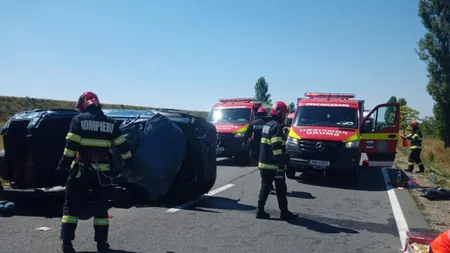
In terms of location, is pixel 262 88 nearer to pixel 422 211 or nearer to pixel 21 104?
pixel 21 104

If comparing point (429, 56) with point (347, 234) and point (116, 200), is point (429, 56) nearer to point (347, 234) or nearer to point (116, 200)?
point (347, 234)

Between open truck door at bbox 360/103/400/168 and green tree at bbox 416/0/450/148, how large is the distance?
18471mm

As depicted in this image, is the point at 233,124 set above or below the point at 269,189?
above

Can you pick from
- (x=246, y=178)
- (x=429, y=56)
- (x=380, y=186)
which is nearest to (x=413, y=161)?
(x=380, y=186)

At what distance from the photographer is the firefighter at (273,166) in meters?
6.79

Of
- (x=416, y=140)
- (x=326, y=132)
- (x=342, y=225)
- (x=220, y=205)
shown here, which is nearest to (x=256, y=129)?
(x=326, y=132)

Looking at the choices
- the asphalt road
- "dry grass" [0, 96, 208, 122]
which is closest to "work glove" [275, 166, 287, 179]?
the asphalt road

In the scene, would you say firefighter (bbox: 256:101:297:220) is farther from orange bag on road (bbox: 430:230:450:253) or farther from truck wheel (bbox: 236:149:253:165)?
truck wheel (bbox: 236:149:253:165)

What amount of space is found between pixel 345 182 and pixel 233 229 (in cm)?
626

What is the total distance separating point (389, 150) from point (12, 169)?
898cm

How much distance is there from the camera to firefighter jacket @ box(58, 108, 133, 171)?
4.82 metres

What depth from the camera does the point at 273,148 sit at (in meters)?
6.83

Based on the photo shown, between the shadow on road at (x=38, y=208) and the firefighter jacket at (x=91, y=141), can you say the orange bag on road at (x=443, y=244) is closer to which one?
the firefighter jacket at (x=91, y=141)

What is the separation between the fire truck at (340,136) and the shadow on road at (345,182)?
325 mm
